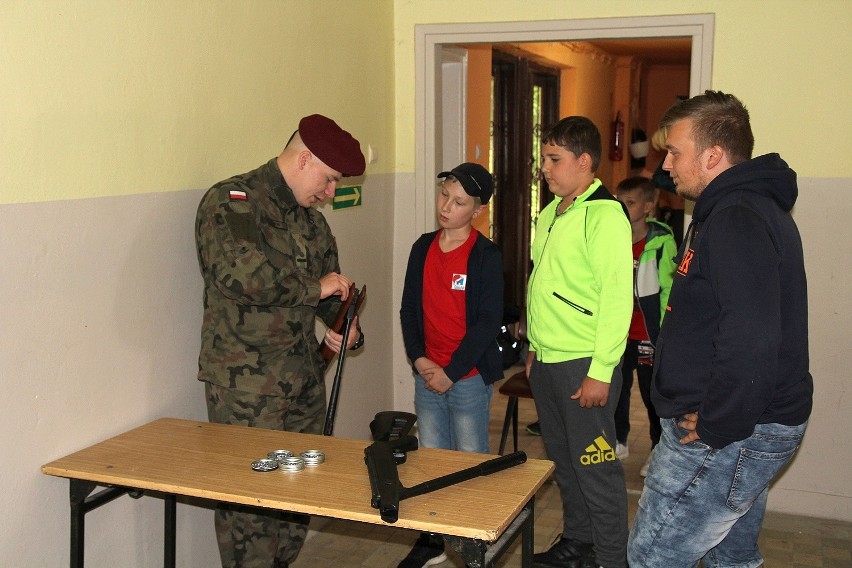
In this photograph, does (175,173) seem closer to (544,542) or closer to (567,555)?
(567,555)

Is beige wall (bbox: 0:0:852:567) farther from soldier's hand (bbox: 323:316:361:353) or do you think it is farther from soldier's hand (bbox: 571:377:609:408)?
soldier's hand (bbox: 571:377:609:408)

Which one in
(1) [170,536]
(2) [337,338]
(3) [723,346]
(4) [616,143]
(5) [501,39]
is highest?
(5) [501,39]

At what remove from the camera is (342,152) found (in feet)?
8.56

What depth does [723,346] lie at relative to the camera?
189 centimetres

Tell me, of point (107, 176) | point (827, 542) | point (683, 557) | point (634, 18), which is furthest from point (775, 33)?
point (107, 176)

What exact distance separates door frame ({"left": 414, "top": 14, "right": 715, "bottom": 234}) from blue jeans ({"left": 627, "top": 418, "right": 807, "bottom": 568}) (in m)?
2.13

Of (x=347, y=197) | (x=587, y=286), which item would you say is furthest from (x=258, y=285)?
(x=347, y=197)

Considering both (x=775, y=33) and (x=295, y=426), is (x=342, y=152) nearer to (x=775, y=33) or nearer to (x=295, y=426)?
(x=295, y=426)

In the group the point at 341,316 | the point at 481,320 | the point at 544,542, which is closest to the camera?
the point at 341,316

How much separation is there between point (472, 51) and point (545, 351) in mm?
3223

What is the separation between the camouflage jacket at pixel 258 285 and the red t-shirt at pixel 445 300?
0.52 metres

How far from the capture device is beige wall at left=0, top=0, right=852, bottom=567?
82.7 inches

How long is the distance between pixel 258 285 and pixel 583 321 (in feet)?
3.50

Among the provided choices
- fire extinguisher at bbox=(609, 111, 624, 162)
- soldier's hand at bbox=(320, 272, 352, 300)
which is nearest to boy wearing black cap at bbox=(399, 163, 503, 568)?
soldier's hand at bbox=(320, 272, 352, 300)
